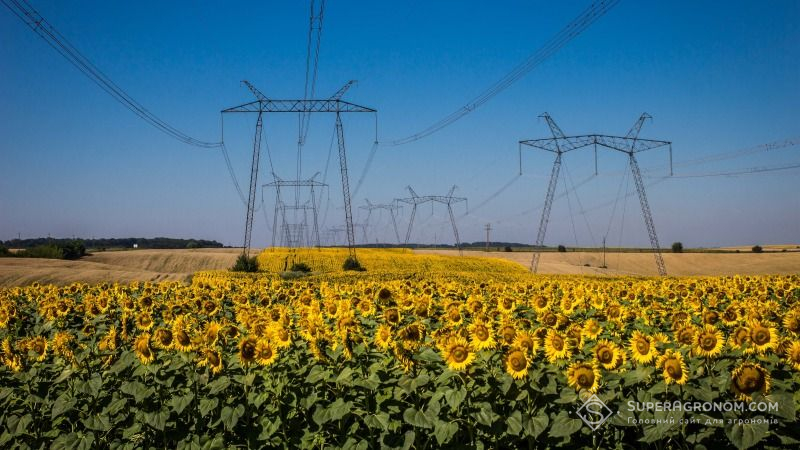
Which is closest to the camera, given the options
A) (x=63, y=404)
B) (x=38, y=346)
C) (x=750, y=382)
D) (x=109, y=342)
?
(x=750, y=382)

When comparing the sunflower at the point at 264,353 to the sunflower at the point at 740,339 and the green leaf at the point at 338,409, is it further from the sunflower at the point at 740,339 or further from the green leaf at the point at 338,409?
the sunflower at the point at 740,339

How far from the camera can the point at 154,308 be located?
8008 mm

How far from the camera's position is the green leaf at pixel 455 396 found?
15.0ft

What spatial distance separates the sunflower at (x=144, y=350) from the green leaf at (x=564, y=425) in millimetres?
4108

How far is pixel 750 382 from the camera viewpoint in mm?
4305

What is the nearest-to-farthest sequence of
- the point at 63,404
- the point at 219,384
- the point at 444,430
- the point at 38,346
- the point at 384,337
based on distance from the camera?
the point at 444,430 → the point at 384,337 → the point at 219,384 → the point at 63,404 → the point at 38,346

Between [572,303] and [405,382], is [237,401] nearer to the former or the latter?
[405,382]

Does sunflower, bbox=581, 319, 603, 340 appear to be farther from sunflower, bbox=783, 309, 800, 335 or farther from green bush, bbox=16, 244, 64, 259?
green bush, bbox=16, 244, 64, 259

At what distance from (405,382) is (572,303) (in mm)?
3855

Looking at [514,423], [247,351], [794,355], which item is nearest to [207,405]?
[247,351]

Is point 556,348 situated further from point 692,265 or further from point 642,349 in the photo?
point 692,265

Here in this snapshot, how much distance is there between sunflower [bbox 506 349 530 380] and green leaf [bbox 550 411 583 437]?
455 mm

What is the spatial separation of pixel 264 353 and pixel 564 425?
9.70ft

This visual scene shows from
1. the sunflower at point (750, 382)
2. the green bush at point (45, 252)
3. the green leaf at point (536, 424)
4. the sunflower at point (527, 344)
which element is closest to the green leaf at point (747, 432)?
the sunflower at point (750, 382)
